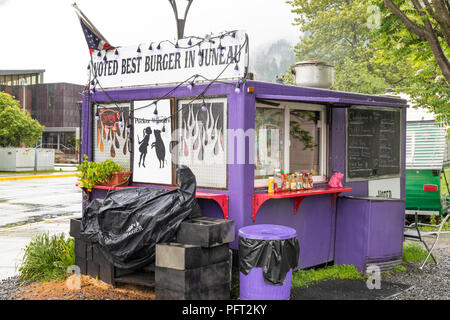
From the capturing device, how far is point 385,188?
28.8 ft

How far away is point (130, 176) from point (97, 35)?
240 cm

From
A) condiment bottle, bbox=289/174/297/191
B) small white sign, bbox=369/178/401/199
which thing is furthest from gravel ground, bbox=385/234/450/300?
condiment bottle, bbox=289/174/297/191

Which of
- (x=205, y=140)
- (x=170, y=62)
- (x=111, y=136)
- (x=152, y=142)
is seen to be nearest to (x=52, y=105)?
(x=111, y=136)

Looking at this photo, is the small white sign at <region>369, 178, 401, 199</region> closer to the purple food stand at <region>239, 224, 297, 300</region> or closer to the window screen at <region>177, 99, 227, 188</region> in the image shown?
the window screen at <region>177, 99, 227, 188</region>

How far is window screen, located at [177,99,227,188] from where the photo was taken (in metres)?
6.47

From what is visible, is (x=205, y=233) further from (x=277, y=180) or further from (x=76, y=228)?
(x=76, y=228)

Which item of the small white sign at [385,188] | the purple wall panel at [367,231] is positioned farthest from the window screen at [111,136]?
the small white sign at [385,188]

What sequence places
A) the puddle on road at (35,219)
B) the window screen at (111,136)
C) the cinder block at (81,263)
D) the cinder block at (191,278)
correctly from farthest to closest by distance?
1. the puddle on road at (35,219)
2. the window screen at (111,136)
3. the cinder block at (81,263)
4. the cinder block at (191,278)

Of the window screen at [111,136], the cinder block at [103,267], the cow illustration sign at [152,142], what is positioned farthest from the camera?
the window screen at [111,136]

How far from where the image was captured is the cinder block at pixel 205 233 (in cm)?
526

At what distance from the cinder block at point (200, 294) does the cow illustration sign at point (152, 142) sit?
2039mm

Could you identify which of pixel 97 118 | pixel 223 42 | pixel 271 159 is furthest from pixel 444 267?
pixel 97 118

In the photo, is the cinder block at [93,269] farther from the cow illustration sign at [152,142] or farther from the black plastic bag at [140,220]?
the cow illustration sign at [152,142]

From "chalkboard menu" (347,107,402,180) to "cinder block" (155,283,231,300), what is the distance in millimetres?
3478
